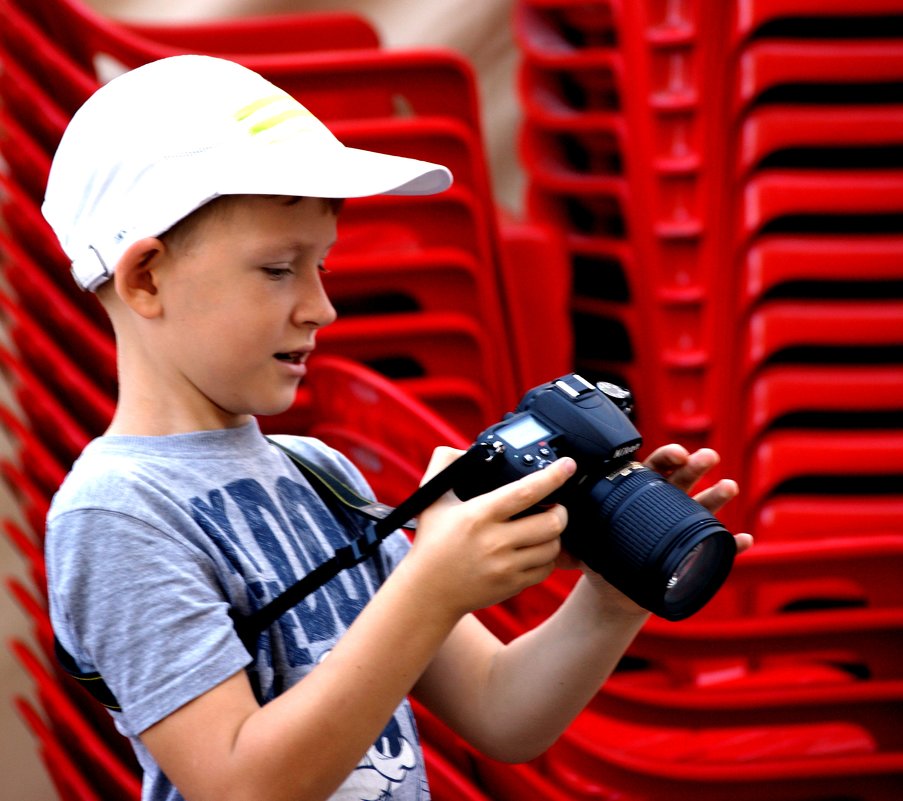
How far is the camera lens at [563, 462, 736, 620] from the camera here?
637mm

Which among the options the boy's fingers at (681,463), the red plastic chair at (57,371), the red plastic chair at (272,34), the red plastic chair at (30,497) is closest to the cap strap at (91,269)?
the boy's fingers at (681,463)

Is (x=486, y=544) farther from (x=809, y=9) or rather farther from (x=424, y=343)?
(x=809, y=9)

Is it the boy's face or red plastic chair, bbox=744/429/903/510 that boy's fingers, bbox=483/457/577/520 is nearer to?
the boy's face

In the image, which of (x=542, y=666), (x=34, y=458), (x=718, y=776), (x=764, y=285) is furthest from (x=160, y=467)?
(x=764, y=285)

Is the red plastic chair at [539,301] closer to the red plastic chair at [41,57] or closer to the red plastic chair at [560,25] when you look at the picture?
the red plastic chair at [560,25]

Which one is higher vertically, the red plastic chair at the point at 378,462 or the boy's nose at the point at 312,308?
the boy's nose at the point at 312,308

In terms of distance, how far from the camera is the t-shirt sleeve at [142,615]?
1.99 ft

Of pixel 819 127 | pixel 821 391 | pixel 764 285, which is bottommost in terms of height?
pixel 821 391

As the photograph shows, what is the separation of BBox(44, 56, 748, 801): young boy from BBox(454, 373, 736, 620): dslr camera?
0.9 inches

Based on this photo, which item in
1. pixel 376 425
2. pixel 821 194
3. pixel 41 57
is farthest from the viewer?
pixel 821 194

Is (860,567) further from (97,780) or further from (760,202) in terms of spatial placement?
(97,780)

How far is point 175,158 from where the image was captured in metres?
0.64

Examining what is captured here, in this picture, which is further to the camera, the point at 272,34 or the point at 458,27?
the point at 458,27

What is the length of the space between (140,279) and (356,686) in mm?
238
